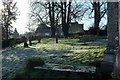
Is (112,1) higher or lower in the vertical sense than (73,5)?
lower

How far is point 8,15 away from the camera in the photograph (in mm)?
30609

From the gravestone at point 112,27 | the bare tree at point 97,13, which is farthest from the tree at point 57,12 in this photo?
the gravestone at point 112,27

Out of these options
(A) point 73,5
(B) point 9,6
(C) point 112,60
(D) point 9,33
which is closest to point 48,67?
(C) point 112,60

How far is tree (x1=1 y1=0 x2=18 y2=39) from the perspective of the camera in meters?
29.4

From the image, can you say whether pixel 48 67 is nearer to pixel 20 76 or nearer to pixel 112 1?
pixel 20 76

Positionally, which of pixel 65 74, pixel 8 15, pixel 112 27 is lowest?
pixel 65 74

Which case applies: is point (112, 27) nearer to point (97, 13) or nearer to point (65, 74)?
point (65, 74)

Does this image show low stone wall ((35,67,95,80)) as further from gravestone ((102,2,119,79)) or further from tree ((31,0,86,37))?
tree ((31,0,86,37))

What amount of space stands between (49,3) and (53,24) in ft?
8.86

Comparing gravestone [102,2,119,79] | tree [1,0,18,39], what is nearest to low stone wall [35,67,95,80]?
gravestone [102,2,119,79]

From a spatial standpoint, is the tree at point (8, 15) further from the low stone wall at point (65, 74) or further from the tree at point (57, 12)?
the low stone wall at point (65, 74)

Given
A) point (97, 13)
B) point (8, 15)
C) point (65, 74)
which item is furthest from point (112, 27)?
point (8, 15)

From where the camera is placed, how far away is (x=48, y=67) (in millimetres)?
8008

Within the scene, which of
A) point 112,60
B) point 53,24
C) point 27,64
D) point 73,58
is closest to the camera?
point 112,60
